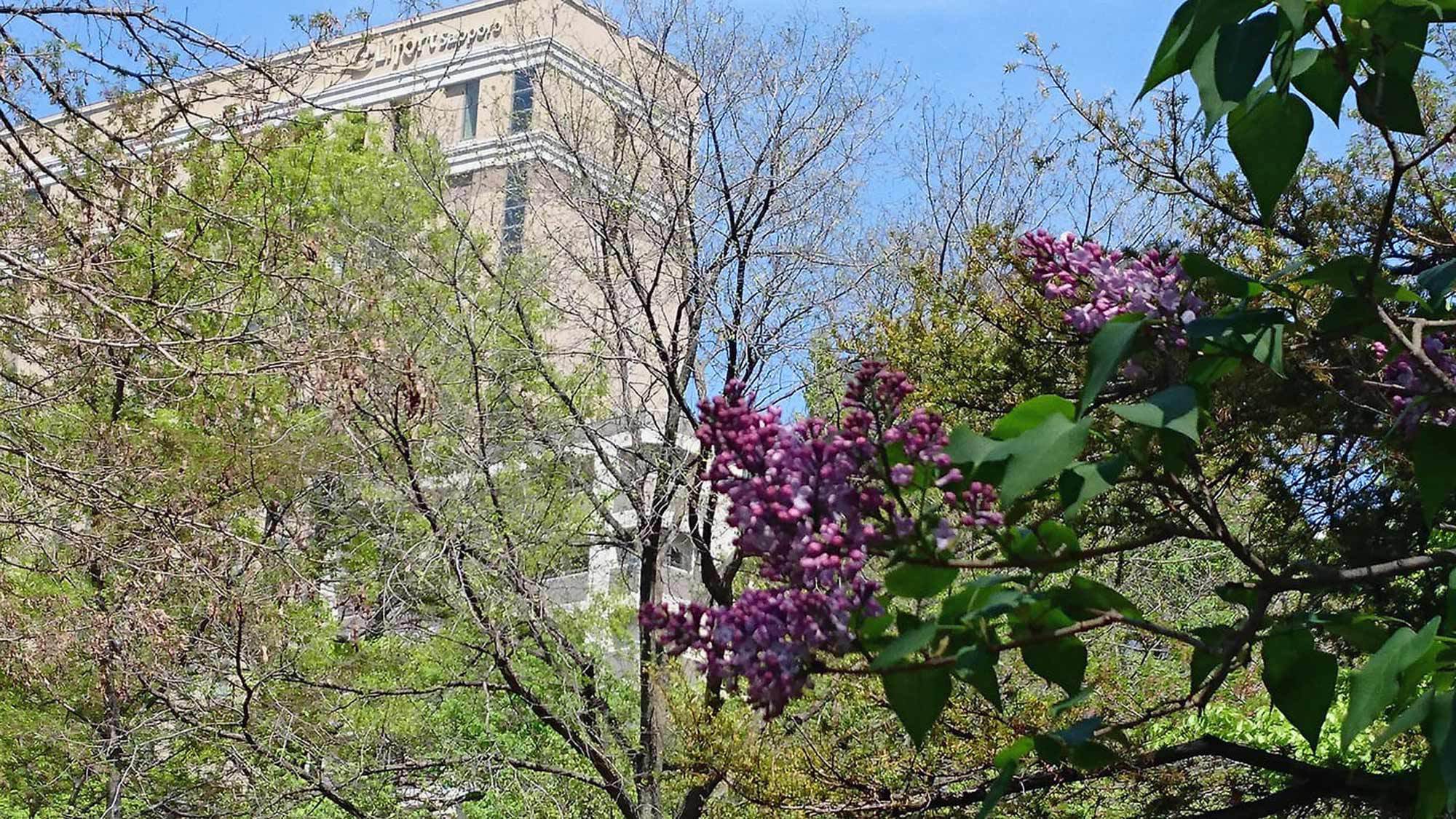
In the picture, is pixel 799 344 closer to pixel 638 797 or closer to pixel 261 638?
pixel 638 797

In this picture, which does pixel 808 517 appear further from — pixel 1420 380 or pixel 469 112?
pixel 469 112

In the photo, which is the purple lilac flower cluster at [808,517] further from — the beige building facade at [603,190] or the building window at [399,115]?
the beige building facade at [603,190]

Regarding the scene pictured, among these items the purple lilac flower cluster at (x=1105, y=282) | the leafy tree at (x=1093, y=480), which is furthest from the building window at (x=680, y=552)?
the leafy tree at (x=1093, y=480)

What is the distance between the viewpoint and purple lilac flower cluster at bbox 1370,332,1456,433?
191 cm

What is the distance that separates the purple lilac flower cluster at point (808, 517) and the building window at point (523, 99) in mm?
11442

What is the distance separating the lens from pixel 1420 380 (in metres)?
2.15

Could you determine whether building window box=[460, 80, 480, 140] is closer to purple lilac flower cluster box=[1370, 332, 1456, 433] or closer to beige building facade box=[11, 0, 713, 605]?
beige building facade box=[11, 0, 713, 605]

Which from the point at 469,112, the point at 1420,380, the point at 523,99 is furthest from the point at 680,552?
the point at 469,112

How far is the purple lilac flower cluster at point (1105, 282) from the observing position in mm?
1917

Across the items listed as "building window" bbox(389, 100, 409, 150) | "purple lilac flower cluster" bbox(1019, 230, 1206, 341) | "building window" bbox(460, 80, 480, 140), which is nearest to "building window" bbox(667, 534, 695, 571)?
"building window" bbox(389, 100, 409, 150)

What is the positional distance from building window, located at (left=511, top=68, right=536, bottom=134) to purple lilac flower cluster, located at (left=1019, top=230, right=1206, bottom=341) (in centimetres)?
1099

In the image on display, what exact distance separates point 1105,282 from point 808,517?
0.69m

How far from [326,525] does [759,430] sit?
43.2ft

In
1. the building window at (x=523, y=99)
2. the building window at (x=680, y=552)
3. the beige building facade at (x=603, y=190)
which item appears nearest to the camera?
the beige building facade at (x=603, y=190)
